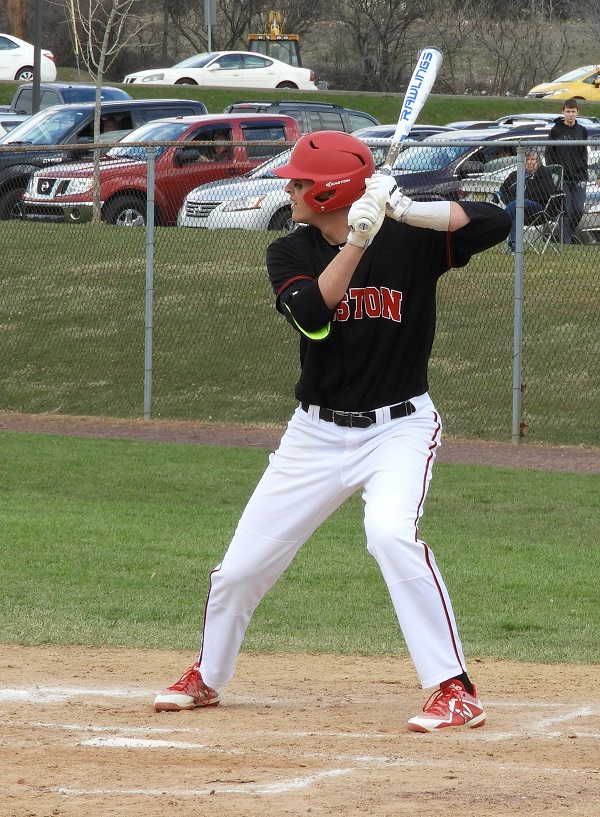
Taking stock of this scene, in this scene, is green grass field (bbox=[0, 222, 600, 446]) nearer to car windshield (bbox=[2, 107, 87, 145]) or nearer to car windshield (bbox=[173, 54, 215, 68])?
car windshield (bbox=[2, 107, 87, 145])

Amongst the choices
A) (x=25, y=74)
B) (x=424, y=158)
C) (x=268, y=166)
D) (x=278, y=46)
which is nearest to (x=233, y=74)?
(x=25, y=74)

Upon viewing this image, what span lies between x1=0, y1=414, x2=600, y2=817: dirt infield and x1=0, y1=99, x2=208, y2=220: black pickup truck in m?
11.9

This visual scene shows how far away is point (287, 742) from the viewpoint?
4.42 m

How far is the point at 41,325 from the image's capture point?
1527 cm

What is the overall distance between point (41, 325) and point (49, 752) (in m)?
11.3

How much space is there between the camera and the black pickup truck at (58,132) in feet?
56.5

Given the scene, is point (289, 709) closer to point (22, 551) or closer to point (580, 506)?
point (22, 551)

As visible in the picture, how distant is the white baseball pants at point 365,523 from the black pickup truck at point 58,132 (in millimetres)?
12529

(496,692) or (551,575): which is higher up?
(496,692)

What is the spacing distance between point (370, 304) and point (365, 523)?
756 mm

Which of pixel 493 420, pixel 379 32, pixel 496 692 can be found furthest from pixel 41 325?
pixel 379 32

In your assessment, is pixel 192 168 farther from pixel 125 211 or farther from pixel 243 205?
pixel 243 205

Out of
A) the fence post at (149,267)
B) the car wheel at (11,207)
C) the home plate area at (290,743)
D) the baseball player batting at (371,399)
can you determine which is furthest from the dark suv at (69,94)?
the baseball player batting at (371,399)

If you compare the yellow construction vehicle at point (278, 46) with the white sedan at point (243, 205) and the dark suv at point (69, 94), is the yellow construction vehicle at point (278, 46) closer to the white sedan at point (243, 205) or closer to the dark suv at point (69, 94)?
the dark suv at point (69, 94)
